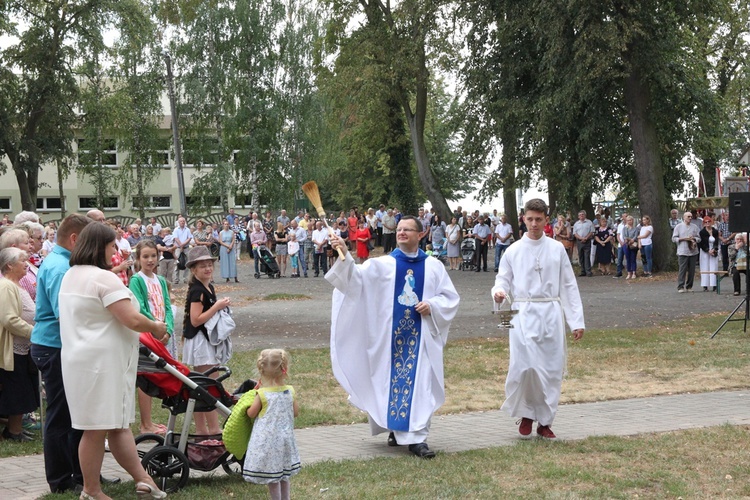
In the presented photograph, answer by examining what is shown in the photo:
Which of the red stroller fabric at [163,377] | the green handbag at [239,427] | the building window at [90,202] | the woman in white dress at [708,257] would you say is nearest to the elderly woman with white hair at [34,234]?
the red stroller fabric at [163,377]

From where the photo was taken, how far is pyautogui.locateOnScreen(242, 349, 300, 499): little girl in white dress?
248 inches

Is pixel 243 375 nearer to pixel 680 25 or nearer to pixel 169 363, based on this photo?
pixel 169 363

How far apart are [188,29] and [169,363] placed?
156ft

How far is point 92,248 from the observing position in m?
6.55

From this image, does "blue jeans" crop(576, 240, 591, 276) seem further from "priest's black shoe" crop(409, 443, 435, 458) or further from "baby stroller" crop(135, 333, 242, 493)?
"baby stroller" crop(135, 333, 242, 493)

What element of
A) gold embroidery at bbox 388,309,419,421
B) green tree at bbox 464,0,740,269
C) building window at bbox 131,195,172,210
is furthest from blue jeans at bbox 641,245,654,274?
building window at bbox 131,195,172,210

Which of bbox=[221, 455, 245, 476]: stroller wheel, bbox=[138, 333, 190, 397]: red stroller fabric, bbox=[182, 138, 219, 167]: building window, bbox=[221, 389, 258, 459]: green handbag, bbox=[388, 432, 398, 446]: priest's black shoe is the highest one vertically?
bbox=[182, 138, 219, 167]: building window

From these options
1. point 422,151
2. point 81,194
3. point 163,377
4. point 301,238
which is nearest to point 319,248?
point 301,238

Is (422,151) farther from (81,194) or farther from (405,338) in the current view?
(81,194)

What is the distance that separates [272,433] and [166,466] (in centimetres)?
118

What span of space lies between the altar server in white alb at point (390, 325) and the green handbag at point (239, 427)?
2210mm

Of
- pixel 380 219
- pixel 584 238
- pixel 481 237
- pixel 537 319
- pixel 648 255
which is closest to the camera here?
pixel 537 319

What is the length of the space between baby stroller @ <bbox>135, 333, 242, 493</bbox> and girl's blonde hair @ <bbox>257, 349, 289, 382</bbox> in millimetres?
854

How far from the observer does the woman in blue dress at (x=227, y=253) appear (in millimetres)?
30984
